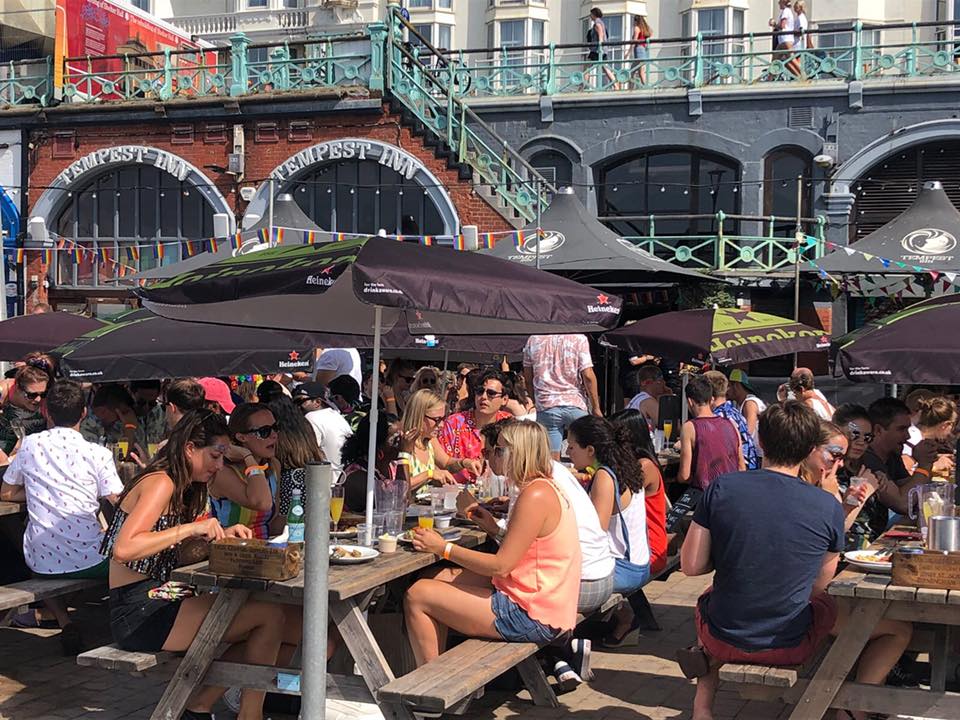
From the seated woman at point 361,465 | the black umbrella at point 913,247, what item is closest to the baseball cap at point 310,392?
the seated woman at point 361,465

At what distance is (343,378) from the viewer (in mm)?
9766

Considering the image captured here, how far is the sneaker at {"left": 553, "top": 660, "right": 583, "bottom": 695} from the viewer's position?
6.34 m

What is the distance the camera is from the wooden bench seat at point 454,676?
4777 millimetres

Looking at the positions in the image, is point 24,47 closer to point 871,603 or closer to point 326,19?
point 326,19

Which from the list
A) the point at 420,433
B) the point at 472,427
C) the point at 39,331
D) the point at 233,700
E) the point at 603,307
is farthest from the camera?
the point at 39,331

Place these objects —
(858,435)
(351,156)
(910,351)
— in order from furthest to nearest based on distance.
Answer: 1. (351,156)
2. (910,351)
3. (858,435)

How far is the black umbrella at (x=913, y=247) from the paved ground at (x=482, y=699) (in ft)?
25.0

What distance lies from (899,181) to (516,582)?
18361 millimetres

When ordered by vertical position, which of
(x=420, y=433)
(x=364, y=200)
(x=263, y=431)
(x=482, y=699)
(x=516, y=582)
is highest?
(x=364, y=200)

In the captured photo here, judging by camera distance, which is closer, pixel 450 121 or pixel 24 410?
pixel 24 410

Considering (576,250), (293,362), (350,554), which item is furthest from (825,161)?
(350,554)

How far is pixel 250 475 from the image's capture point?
20.2ft

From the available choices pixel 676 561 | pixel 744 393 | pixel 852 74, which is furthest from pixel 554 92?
pixel 676 561

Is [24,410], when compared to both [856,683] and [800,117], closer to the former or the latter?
[856,683]
